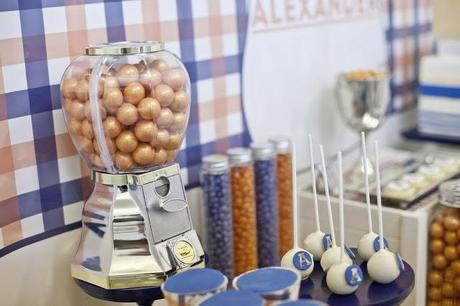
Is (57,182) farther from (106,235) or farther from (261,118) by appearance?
(261,118)

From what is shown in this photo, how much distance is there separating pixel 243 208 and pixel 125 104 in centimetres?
49

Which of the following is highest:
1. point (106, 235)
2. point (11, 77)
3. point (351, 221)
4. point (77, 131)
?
point (11, 77)

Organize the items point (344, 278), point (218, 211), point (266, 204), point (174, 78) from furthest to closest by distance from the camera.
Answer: point (266, 204)
point (218, 211)
point (174, 78)
point (344, 278)

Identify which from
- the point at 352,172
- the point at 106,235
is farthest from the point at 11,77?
the point at 352,172

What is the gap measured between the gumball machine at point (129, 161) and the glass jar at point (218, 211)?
274 mm

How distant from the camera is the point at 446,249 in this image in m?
1.64

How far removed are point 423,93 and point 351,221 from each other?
674 millimetres

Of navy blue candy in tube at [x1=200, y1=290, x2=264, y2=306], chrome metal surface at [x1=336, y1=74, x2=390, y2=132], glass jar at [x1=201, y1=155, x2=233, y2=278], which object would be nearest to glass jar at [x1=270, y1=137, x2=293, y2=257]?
glass jar at [x1=201, y1=155, x2=233, y2=278]

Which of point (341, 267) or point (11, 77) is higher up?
point (11, 77)

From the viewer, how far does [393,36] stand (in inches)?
91.0

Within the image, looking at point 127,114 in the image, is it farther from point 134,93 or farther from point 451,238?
point 451,238

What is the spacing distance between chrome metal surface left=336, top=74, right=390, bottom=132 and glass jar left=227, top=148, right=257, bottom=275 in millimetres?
435

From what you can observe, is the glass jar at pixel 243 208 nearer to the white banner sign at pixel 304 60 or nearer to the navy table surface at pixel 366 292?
the white banner sign at pixel 304 60

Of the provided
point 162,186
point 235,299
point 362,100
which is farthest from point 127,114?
point 362,100
